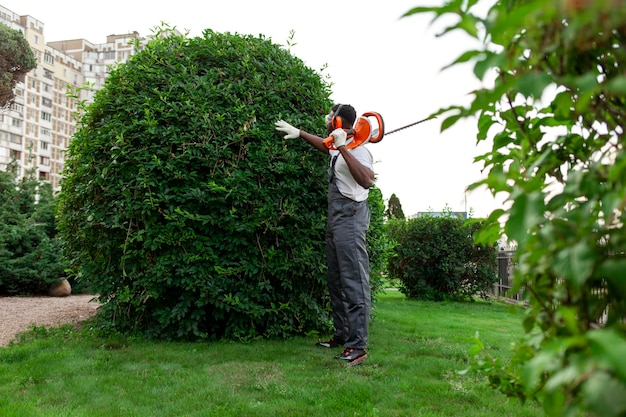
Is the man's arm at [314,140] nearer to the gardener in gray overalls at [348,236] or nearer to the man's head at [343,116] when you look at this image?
the gardener in gray overalls at [348,236]

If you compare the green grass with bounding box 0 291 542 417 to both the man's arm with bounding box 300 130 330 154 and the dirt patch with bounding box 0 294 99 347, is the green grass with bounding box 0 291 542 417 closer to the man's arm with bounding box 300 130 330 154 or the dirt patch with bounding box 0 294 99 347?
the dirt patch with bounding box 0 294 99 347

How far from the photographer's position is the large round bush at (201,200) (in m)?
4.53

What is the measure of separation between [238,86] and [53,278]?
6327 mm

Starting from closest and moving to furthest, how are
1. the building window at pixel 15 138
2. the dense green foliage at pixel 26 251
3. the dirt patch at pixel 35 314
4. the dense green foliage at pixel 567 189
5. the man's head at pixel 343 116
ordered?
the dense green foliage at pixel 567 189 < the man's head at pixel 343 116 < the dirt patch at pixel 35 314 < the dense green foliage at pixel 26 251 < the building window at pixel 15 138

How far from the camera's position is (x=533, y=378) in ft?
2.71

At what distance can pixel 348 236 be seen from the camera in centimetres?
427

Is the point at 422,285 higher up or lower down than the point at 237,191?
lower down

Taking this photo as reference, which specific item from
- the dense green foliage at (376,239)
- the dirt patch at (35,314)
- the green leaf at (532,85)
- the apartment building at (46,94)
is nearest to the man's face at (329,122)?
the dense green foliage at (376,239)

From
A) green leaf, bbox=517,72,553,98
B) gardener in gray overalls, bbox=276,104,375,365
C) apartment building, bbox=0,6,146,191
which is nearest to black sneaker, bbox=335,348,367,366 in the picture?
gardener in gray overalls, bbox=276,104,375,365

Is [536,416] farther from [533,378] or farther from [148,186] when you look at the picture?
[148,186]

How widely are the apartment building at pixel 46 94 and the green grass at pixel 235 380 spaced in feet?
184

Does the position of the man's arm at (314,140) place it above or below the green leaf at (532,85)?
above

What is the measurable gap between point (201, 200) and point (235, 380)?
1717mm

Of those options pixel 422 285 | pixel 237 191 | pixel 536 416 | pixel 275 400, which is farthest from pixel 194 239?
pixel 422 285
